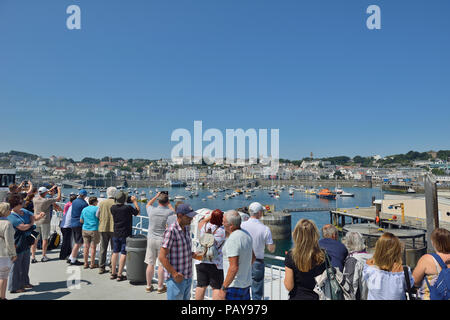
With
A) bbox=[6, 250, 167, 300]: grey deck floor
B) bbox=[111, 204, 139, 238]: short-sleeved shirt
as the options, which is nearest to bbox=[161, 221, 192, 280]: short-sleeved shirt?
bbox=[6, 250, 167, 300]: grey deck floor

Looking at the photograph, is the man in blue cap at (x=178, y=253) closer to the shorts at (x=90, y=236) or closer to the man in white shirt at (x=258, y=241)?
the man in white shirt at (x=258, y=241)

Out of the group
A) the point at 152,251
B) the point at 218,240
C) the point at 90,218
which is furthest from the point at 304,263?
the point at 90,218

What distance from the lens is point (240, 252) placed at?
3082 millimetres

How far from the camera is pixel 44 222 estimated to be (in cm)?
653

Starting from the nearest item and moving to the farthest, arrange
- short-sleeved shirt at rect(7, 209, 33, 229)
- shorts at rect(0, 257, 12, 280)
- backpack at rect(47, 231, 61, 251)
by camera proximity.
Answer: shorts at rect(0, 257, 12, 280) → short-sleeved shirt at rect(7, 209, 33, 229) → backpack at rect(47, 231, 61, 251)

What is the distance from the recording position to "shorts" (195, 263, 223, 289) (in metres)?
3.50

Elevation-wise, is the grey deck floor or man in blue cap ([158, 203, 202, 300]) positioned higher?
man in blue cap ([158, 203, 202, 300])

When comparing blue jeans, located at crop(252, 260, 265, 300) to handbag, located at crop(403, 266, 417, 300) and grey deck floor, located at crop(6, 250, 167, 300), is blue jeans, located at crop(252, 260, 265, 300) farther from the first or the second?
handbag, located at crop(403, 266, 417, 300)

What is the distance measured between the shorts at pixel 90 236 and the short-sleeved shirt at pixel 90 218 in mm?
73

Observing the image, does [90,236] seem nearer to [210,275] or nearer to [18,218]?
[18,218]

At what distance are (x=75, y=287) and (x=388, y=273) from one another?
493 centimetres

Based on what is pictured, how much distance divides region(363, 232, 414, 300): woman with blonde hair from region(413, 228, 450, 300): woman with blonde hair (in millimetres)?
117
